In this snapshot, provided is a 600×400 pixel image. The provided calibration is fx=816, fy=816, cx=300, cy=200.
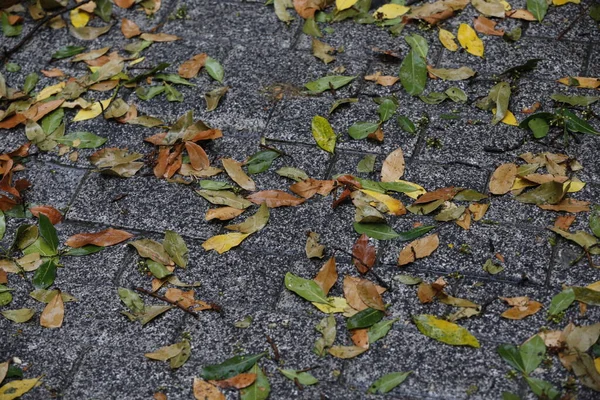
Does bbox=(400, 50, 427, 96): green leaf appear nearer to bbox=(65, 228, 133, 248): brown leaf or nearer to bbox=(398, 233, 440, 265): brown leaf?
bbox=(398, 233, 440, 265): brown leaf

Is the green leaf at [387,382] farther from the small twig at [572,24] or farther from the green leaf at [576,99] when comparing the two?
the small twig at [572,24]

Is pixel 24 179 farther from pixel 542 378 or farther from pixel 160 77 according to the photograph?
pixel 542 378

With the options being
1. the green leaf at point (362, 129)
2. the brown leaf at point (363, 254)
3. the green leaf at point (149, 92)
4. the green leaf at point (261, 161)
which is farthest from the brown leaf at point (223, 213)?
the green leaf at point (149, 92)

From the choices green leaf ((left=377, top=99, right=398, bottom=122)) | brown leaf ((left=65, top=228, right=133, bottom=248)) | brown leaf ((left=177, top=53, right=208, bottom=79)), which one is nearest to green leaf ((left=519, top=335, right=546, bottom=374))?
green leaf ((left=377, top=99, right=398, bottom=122))

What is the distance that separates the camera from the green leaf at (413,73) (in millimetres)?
3219

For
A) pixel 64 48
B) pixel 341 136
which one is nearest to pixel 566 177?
pixel 341 136

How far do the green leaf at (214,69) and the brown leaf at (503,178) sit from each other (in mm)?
1208

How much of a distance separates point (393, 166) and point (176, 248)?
0.82 metres

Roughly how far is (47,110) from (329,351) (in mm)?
1664

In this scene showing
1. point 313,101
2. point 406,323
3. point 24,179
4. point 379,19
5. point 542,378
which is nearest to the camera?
point 542,378

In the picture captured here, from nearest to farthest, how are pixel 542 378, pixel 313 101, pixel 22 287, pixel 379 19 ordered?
1. pixel 542 378
2. pixel 22 287
3. pixel 313 101
4. pixel 379 19

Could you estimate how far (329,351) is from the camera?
2.35 metres

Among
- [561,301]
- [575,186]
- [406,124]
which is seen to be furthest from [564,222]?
[406,124]

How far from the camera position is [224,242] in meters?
2.71
